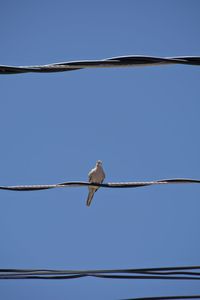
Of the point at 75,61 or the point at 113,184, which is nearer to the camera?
the point at 75,61

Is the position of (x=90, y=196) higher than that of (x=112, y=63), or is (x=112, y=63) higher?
(x=90, y=196)

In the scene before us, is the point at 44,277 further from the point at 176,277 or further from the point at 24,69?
the point at 24,69

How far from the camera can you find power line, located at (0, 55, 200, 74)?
19.9 ft

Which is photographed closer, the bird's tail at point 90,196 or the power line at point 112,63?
the power line at point 112,63

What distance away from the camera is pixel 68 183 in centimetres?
695

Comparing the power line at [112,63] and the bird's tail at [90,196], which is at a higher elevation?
the bird's tail at [90,196]

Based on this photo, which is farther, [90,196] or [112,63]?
[90,196]

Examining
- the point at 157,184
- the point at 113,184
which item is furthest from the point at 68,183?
the point at 157,184

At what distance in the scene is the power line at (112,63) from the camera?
19.9 ft

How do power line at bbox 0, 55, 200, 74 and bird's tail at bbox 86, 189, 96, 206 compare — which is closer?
power line at bbox 0, 55, 200, 74

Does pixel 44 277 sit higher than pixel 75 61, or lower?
lower

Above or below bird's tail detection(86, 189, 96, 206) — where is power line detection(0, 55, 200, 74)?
below

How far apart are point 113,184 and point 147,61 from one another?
1.53m

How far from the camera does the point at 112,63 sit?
243 inches
